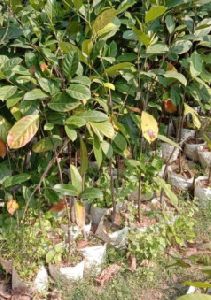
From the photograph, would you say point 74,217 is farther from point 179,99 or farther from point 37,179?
point 179,99

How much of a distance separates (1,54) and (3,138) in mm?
406

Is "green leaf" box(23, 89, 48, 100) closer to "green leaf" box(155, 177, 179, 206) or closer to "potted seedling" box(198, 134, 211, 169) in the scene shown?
"green leaf" box(155, 177, 179, 206)

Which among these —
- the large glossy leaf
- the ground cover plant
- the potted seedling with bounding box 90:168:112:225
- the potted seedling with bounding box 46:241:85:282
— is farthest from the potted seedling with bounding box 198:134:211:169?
the large glossy leaf

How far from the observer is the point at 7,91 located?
198cm

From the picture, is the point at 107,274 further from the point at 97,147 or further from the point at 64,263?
the point at 97,147

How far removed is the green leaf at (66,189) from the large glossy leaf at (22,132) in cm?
25

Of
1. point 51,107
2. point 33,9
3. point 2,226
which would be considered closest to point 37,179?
point 2,226

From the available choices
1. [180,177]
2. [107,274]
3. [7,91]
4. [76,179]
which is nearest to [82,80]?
[7,91]

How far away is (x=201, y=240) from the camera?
252 cm

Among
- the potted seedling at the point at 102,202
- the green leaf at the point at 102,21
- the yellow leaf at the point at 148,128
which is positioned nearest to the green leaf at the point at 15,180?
the potted seedling at the point at 102,202

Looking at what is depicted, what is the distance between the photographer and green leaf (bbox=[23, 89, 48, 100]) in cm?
190

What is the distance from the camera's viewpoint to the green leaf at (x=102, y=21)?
6.28 ft

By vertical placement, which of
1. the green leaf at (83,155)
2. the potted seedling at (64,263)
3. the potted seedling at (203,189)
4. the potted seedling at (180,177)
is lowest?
the potted seedling at (64,263)

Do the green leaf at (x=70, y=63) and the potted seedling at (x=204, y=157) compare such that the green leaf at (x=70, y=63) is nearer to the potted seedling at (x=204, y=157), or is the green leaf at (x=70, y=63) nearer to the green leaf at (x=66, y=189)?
the green leaf at (x=66, y=189)
